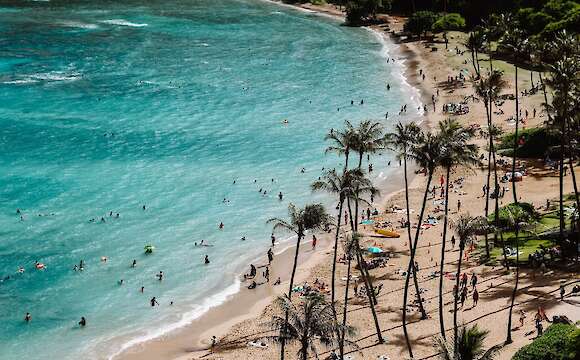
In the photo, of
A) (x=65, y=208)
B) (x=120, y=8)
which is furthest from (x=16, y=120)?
(x=120, y=8)

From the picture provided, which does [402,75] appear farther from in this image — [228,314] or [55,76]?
[228,314]

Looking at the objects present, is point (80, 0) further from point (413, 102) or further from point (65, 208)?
point (65, 208)

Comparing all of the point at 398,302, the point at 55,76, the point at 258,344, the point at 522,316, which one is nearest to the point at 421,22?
the point at 55,76

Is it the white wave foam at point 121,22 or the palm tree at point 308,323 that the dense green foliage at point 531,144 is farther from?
the white wave foam at point 121,22

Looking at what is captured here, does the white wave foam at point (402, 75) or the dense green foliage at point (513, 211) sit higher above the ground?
the white wave foam at point (402, 75)

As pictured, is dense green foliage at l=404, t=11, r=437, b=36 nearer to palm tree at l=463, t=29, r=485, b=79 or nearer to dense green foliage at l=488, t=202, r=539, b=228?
palm tree at l=463, t=29, r=485, b=79

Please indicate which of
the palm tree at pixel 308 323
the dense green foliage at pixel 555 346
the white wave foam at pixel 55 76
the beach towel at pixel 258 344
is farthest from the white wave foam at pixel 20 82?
the dense green foliage at pixel 555 346

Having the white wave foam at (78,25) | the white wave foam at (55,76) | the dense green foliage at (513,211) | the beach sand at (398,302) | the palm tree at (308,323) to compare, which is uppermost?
the white wave foam at (78,25)
